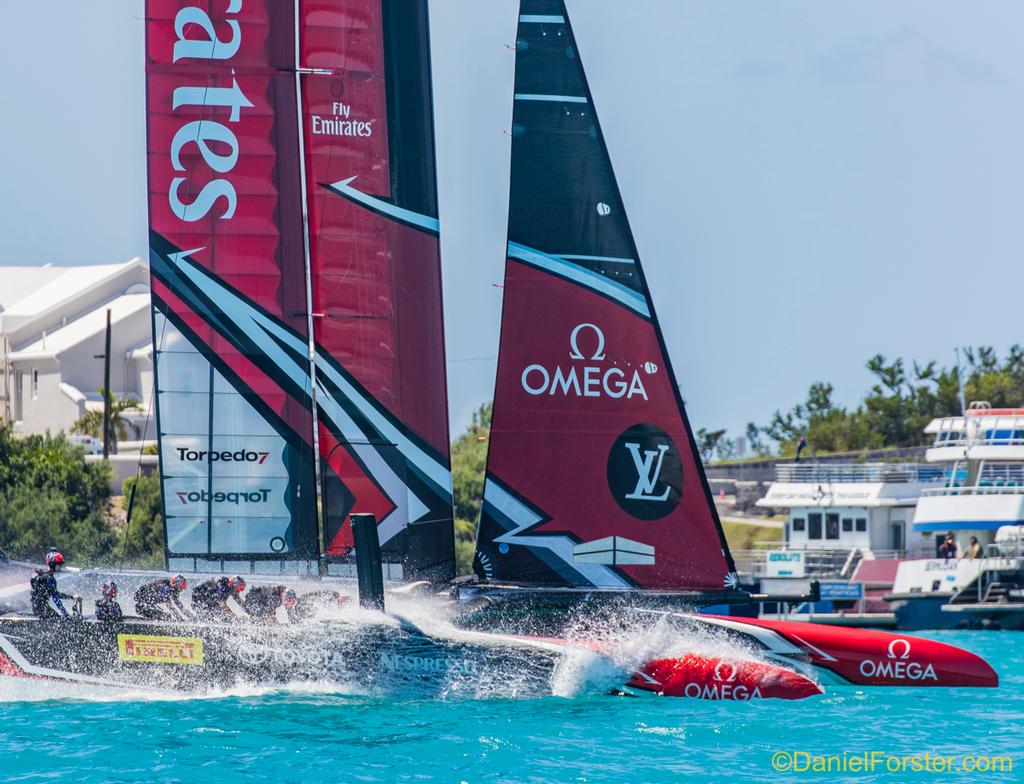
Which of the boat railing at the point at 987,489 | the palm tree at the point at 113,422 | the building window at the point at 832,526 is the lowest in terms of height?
the building window at the point at 832,526

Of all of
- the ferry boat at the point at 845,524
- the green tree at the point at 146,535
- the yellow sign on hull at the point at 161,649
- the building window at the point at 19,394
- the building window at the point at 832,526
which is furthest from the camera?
the building window at the point at 19,394

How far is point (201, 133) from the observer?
21391 millimetres

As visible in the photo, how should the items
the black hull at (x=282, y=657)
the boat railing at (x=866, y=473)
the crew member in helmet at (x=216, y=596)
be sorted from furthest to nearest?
the boat railing at (x=866, y=473)
the crew member in helmet at (x=216, y=596)
the black hull at (x=282, y=657)

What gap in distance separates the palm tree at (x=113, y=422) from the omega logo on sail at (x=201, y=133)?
31746 mm

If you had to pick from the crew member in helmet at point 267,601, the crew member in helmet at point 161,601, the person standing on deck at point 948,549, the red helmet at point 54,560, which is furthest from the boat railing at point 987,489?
the red helmet at point 54,560

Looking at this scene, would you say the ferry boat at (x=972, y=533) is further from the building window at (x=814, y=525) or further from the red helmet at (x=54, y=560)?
the red helmet at (x=54, y=560)

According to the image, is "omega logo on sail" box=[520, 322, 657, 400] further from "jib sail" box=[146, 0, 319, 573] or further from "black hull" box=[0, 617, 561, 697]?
"black hull" box=[0, 617, 561, 697]

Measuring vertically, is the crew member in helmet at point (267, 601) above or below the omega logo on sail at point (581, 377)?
below

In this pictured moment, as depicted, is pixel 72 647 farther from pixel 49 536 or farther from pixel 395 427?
pixel 49 536

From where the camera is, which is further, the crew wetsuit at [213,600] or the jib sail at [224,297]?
the jib sail at [224,297]

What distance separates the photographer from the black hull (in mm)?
19625

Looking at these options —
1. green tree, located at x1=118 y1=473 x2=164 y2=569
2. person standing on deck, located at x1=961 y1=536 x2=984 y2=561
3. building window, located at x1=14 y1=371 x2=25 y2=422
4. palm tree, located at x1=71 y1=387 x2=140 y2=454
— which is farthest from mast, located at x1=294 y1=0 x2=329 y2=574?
building window, located at x1=14 y1=371 x2=25 y2=422

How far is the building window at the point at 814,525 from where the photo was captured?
155 ft

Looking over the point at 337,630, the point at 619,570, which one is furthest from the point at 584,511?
the point at 337,630
